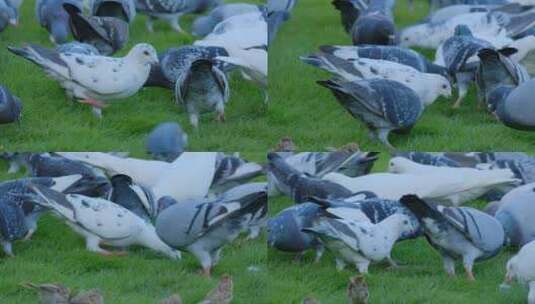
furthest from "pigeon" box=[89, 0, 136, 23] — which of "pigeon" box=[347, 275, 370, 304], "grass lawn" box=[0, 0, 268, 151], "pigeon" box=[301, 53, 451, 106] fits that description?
"pigeon" box=[347, 275, 370, 304]

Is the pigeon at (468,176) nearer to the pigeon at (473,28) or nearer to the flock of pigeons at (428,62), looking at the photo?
the flock of pigeons at (428,62)

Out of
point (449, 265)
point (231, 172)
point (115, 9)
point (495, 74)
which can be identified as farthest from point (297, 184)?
point (115, 9)

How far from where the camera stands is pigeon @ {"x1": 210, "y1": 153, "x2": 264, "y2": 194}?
243 inches

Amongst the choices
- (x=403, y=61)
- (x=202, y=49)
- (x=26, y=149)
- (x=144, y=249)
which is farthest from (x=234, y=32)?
(x=144, y=249)

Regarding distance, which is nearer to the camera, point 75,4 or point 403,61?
point 403,61

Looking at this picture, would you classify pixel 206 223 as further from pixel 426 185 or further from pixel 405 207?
pixel 426 185

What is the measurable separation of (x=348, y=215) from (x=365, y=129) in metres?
1.52

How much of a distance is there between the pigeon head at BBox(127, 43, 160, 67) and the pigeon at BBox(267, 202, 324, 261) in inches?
64.1

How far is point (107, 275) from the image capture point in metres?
5.57

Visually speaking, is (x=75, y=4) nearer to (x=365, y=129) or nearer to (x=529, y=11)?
(x=365, y=129)

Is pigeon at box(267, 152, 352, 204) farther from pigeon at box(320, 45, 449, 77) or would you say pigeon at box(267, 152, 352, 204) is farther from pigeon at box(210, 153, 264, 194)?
pigeon at box(320, 45, 449, 77)

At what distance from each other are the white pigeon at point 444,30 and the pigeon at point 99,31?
5.77 feet

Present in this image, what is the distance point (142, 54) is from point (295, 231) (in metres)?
1.80

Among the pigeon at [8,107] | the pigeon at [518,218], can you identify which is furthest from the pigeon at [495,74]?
the pigeon at [8,107]
